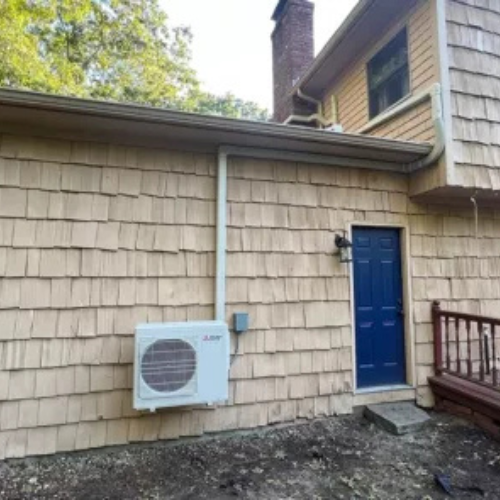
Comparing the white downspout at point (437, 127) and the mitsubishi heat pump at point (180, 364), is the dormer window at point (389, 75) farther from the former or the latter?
the mitsubishi heat pump at point (180, 364)

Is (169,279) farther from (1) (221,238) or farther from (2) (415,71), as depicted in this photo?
(2) (415,71)

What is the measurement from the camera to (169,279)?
11.1 feet

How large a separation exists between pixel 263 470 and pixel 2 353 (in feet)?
7.06

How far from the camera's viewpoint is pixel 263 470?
2.89 meters

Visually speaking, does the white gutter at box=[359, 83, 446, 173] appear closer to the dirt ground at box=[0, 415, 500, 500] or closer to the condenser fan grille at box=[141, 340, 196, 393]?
the dirt ground at box=[0, 415, 500, 500]

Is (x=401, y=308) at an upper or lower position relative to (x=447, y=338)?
upper

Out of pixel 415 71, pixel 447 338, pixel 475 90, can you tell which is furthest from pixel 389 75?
pixel 447 338

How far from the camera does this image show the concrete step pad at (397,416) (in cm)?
351

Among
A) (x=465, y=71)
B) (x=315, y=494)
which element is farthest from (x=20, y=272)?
(x=465, y=71)

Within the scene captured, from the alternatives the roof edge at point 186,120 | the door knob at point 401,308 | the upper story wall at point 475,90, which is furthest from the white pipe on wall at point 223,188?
the door knob at point 401,308

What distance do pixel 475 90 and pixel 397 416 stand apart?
134 inches

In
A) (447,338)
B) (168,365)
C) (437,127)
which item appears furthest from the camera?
(447,338)

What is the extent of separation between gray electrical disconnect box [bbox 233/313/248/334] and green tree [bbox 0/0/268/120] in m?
8.95

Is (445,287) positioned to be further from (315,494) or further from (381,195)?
(315,494)
